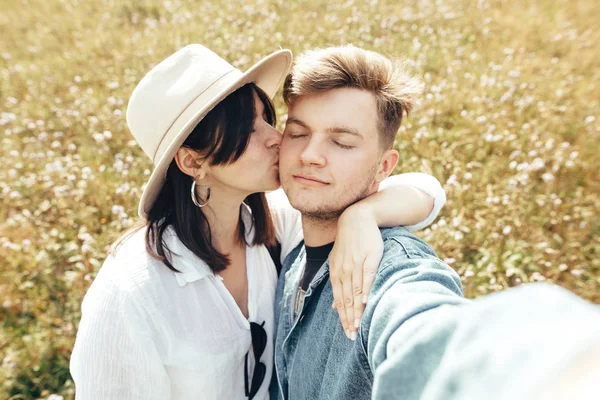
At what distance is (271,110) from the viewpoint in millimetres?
2457

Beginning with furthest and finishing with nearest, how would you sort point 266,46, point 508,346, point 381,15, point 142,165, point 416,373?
point 381,15
point 266,46
point 142,165
point 416,373
point 508,346

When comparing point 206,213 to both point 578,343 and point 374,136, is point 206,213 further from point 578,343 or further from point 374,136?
Answer: point 578,343

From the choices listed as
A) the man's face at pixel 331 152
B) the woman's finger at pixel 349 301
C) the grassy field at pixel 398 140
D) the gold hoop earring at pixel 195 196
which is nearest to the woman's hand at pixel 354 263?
the woman's finger at pixel 349 301

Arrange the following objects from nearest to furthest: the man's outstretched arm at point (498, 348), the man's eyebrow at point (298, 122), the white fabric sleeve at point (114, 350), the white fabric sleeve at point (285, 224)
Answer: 1. the man's outstretched arm at point (498, 348)
2. the white fabric sleeve at point (114, 350)
3. the man's eyebrow at point (298, 122)
4. the white fabric sleeve at point (285, 224)

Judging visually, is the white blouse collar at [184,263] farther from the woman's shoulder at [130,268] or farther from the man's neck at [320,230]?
the man's neck at [320,230]

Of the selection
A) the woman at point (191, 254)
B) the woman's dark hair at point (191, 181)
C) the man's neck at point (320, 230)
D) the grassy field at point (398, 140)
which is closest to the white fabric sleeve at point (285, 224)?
the woman at point (191, 254)

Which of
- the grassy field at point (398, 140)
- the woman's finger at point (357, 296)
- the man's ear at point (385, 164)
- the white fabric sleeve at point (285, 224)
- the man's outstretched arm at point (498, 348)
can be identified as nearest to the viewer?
the man's outstretched arm at point (498, 348)

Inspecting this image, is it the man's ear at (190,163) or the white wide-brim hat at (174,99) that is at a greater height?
the white wide-brim hat at (174,99)

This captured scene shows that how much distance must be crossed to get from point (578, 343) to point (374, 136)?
1.74m

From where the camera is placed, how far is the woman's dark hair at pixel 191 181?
6.91ft

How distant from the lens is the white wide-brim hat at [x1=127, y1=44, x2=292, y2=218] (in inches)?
77.4

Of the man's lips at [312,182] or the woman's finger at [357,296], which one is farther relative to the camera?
the man's lips at [312,182]

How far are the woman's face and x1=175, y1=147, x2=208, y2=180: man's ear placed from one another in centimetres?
5

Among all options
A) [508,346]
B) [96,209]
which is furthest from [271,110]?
[96,209]
